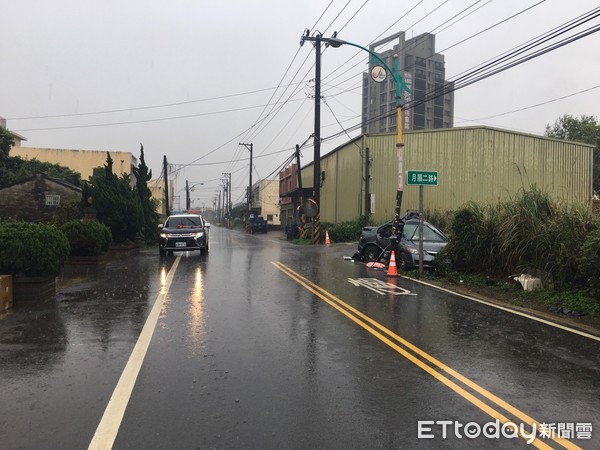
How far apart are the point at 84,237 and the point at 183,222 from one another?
658 cm

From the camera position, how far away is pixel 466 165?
29.7 m

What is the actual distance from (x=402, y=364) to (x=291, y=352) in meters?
1.36

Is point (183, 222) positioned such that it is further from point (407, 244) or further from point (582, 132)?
point (582, 132)

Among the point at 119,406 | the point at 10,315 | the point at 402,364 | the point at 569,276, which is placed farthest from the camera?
the point at 569,276

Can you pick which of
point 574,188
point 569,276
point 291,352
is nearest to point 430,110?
point 574,188

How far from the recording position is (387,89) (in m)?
63.8

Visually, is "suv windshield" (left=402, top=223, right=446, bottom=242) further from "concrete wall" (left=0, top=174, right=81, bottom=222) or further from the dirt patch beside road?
"concrete wall" (left=0, top=174, right=81, bottom=222)

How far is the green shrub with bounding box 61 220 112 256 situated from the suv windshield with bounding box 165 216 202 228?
5197 mm

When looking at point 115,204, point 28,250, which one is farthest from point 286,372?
point 115,204

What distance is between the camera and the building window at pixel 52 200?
3222 centimetres

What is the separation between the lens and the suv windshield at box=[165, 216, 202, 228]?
20.7 m

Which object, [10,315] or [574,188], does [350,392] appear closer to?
[10,315]

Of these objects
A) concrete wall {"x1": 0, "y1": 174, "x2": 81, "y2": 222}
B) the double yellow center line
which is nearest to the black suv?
the double yellow center line

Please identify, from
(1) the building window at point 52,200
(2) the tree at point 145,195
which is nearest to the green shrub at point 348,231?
(2) the tree at point 145,195
